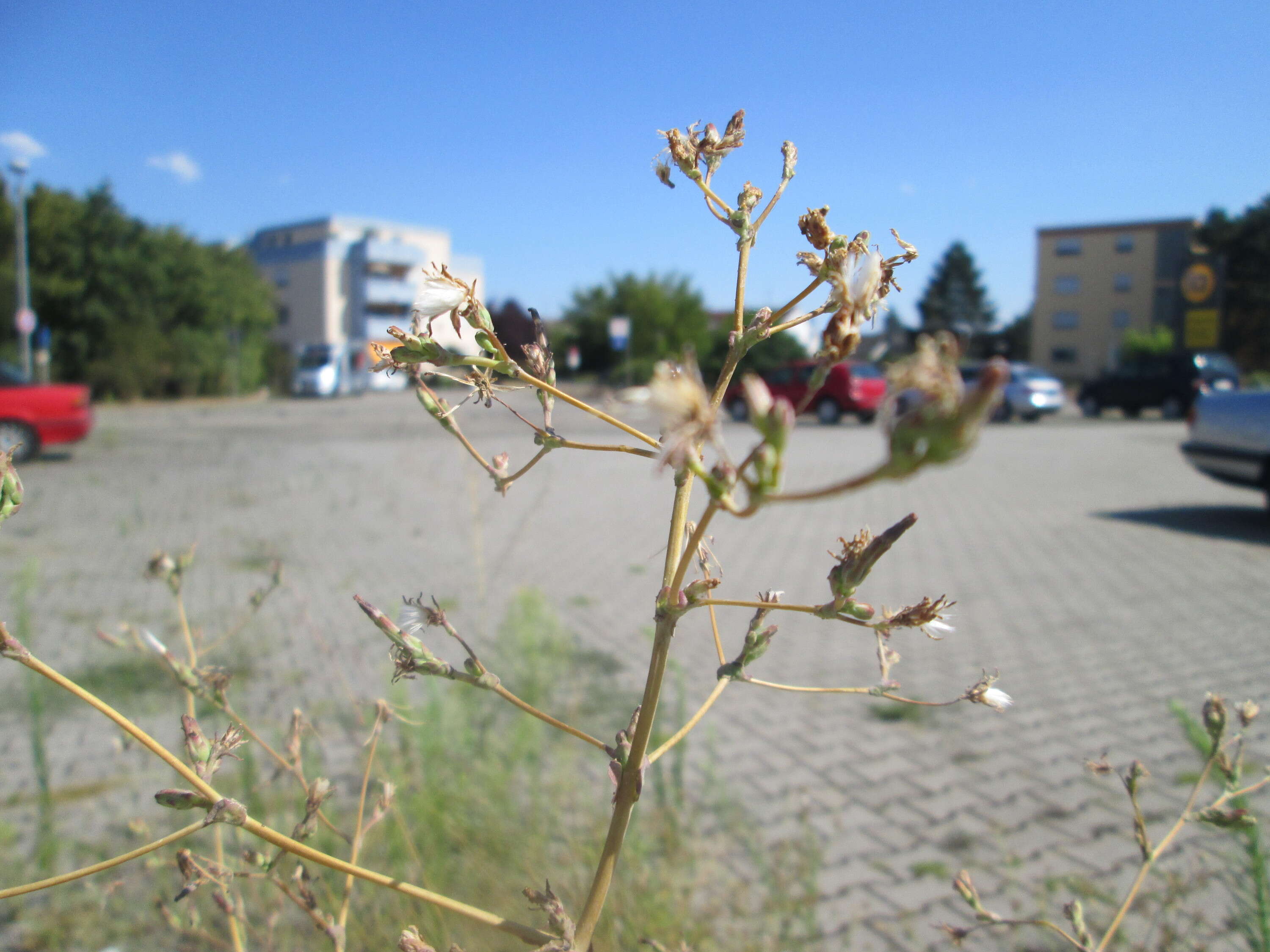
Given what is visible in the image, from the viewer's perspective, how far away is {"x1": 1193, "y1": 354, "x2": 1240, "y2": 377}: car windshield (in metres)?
23.5

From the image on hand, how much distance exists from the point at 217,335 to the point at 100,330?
4.81 metres

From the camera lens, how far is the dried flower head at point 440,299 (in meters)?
0.70

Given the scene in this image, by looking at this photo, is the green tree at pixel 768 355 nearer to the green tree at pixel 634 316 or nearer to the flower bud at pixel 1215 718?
the green tree at pixel 634 316

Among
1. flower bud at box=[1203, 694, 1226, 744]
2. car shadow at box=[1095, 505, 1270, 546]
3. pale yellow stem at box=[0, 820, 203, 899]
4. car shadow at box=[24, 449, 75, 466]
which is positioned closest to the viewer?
pale yellow stem at box=[0, 820, 203, 899]

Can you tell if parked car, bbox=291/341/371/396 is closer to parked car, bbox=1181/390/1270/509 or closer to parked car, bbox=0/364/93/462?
parked car, bbox=0/364/93/462

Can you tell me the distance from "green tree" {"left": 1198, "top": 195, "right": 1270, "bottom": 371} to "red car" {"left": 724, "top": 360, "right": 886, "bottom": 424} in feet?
23.7

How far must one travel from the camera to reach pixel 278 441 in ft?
56.4

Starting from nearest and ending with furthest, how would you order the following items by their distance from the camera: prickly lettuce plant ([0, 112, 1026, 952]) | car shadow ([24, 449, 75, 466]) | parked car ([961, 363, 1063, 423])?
prickly lettuce plant ([0, 112, 1026, 952]) < car shadow ([24, 449, 75, 466]) < parked car ([961, 363, 1063, 423])

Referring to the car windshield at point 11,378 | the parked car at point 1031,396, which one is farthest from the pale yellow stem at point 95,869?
the parked car at point 1031,396

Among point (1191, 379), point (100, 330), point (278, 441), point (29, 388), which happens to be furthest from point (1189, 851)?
point (100, 330)

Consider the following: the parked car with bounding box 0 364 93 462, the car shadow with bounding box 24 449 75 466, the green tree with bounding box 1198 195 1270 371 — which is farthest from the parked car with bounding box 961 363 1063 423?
the car shadow with bounding box 24 449 75 466

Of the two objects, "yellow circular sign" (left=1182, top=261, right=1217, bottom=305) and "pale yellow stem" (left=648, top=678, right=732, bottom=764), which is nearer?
"pale yellow stem" (left=648, top=678, right=732, bottom=764)

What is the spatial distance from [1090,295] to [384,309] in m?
44.0

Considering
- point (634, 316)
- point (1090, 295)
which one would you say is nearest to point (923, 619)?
point (634, 316)
